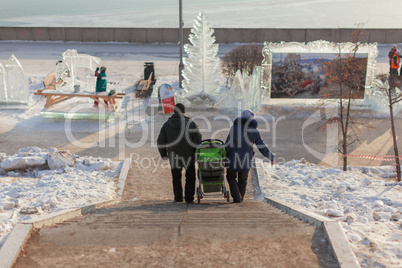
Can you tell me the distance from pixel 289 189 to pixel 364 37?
24.5 metres

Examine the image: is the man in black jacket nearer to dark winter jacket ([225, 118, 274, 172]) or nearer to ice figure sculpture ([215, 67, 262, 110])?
dark winter jacket ([225, 118, 274, 172])

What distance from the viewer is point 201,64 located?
17062 mm

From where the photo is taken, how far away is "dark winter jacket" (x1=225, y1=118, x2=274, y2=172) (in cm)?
766

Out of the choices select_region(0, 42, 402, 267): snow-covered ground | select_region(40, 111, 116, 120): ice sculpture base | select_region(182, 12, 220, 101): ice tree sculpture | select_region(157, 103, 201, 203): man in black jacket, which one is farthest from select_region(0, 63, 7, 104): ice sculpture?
select_region(157, 103, 201, 203): man in black jacket

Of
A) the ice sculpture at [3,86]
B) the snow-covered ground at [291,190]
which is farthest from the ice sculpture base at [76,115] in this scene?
the ice sculpture at [3,86]

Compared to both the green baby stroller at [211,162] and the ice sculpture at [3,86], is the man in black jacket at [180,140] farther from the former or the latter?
the ice sculpture at [3,86]

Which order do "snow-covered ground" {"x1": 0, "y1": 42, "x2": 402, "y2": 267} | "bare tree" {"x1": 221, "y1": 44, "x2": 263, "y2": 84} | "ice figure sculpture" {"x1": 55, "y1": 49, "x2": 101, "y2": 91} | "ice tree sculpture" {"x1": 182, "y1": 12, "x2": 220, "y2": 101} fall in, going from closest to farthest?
"snow-covered ground" {"x1": 0, "y1": 42, "x2": 402, "y2": 267} < "ice tree sculpture" {"x1": 182, "y1": 12, "x2": 220, "y2": 101} < "ice figure sculpture" {"x1": 55, "y1": 49, "x2": 101, "y2": 91} < "bare tree" {"x1": 221, "y1": 44, "x2": 263, "y2": 84}

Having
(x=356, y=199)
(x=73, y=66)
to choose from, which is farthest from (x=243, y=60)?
(x=356, y=199)

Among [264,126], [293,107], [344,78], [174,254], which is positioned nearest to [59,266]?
[174,254]

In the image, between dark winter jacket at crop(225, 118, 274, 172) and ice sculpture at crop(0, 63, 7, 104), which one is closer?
dark winter jacket at crop(225, 118, 274, 172)

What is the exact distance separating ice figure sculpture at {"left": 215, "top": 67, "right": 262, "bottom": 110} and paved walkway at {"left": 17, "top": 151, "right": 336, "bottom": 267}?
10.2 metres

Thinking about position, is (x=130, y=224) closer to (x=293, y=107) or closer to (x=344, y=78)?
(x=344, y=78)

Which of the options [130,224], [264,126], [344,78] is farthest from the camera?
[264,126]

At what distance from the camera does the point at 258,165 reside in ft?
35.4
